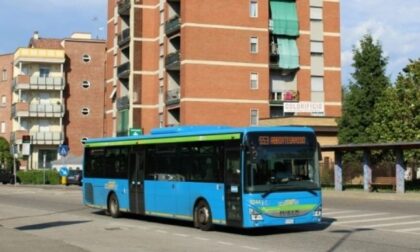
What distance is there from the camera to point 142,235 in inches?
652

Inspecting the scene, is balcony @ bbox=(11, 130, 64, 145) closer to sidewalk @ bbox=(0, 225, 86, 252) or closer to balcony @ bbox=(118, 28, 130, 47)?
balcony @ bbox=(118, 28, 130, 47)

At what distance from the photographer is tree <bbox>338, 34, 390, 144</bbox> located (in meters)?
54.8

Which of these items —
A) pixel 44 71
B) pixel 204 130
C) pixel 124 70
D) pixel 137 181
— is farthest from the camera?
pixel 44 71

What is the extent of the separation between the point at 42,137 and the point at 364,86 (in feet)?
145

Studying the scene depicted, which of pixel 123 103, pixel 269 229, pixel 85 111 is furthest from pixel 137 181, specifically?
pixel 85 111

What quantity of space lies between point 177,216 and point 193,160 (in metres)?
1.77

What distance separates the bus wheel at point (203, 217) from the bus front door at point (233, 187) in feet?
3.06

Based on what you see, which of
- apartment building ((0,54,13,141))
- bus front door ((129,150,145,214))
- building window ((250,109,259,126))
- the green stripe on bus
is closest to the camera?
the green stripe on bus

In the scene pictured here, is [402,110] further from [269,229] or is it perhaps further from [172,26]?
[269,229]

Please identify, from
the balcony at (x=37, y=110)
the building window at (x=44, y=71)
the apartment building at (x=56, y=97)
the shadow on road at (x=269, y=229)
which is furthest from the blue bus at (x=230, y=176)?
the building window at (x=44, y=71)

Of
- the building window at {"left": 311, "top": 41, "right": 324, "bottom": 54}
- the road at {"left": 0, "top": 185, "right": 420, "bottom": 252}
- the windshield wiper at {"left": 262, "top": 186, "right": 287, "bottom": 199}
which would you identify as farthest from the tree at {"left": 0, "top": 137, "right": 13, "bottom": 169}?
the windshield wiper at {"left": 262, "top": 186, "right": 287, "bottom": 199}

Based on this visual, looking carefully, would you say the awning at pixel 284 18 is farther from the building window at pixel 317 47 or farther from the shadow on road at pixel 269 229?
the shadow on road at pixel 269 229

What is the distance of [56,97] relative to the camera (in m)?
87.1

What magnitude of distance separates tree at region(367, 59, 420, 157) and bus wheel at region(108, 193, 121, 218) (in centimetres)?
2686
